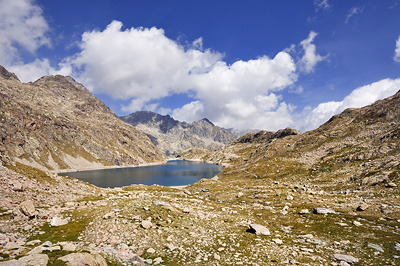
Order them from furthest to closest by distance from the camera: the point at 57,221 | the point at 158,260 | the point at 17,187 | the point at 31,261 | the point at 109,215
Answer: the point at 17,187 → the point at 109,215 → the point at 57,221 → the point at 158,260 → the point at 31,261

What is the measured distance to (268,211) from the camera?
37344mm

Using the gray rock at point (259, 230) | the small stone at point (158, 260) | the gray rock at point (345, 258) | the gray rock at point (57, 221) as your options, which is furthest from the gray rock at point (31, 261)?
the gray rock at point (345, 258)

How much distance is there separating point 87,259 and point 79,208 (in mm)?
16251

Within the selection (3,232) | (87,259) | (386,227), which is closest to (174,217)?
(87,259)

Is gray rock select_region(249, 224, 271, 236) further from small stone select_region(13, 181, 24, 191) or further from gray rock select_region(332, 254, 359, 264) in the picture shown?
small stone select_region(13, 181, 24, 191)

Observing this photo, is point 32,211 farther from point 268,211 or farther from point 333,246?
point 268,211

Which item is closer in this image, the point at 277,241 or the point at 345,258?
the point at 345,258

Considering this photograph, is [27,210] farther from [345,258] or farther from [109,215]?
[345,258]

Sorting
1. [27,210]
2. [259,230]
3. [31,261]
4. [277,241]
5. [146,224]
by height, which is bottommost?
[277,241]

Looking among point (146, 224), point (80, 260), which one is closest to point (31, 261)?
point (80, 260)

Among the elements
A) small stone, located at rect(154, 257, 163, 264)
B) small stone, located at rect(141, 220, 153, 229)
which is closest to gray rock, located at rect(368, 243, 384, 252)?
small stone, located at rect(154, 257, 163, 264)

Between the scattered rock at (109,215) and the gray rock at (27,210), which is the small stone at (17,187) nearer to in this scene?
the gray rock at (27,210)

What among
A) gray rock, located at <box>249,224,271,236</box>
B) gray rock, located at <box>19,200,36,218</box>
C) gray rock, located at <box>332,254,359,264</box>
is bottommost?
gray rock, located at <box>332,254,359,264</box>

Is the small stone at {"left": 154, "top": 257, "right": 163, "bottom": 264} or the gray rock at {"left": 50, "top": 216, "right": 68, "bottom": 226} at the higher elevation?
the gray rock at {"left": 50, "top": 216, "right": 68, "bottom": 226}
